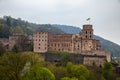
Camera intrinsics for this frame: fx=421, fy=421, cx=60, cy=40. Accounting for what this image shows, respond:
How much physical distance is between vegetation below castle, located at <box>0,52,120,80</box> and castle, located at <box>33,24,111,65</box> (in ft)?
7.97

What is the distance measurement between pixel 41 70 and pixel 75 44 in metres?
22.1

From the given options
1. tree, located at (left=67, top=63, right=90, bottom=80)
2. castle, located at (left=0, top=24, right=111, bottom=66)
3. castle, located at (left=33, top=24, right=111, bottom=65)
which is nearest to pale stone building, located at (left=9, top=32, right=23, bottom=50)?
castle, located at (left=0, top=24, right=111, bottom=66)

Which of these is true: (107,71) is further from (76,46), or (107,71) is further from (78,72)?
(76,46)

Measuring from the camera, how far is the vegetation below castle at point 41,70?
143 ft

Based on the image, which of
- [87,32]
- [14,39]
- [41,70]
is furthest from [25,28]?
[41,70]

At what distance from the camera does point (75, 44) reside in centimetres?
7725

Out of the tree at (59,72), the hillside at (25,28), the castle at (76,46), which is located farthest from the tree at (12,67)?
the hillside at (25,28)

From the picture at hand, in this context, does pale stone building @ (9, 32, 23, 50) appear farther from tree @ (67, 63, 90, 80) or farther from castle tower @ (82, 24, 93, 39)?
tree @ (67, 63, 90, 80)

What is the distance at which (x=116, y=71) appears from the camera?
74.4 metres

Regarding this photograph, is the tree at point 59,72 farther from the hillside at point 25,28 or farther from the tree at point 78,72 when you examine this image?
the hillside at point 25,28

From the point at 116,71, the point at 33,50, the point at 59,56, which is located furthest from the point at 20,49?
the point at 116,71

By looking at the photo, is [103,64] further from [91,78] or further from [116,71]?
[91,78]

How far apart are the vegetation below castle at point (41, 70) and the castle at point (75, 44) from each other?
7.97ft

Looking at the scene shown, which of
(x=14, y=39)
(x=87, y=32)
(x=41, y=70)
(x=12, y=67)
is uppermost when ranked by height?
(x=87, y=32)
